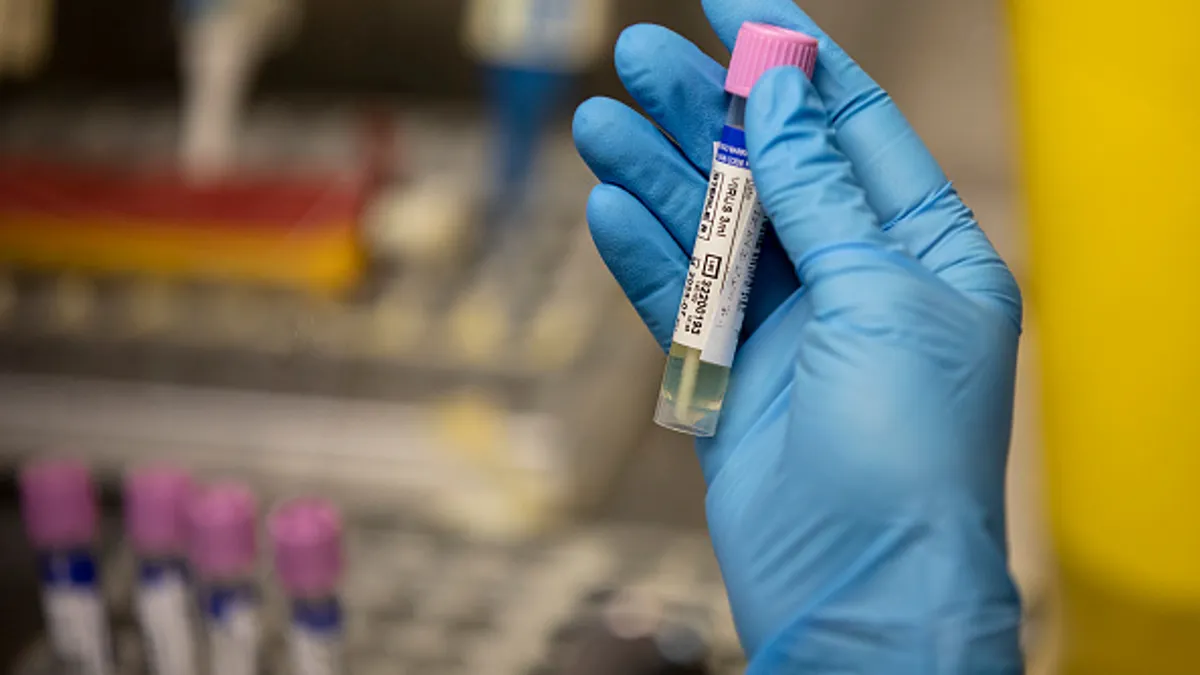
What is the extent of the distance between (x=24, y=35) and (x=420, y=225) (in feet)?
2.10

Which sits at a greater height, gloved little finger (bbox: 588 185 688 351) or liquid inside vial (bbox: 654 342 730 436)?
gloved little finger (bbox: 588 185 688 351)

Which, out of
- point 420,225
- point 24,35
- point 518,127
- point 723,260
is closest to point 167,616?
point 420,225

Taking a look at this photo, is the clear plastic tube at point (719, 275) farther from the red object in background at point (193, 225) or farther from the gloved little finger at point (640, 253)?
the red object in background at point (193, 225)

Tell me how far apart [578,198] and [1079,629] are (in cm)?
85

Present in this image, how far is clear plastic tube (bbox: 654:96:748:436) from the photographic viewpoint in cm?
70

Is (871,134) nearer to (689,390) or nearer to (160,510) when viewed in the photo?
(689,390)

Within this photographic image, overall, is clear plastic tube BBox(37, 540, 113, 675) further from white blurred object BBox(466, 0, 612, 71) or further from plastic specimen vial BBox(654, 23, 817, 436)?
white blurred object BBox(466, 0, 612, 71)

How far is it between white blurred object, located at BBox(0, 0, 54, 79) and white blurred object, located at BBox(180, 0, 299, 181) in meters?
0.20

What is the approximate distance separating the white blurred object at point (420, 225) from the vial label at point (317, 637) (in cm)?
53

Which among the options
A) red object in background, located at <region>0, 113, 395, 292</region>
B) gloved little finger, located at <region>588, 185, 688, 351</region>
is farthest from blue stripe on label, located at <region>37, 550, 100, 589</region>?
gloved little finger, located at <region>588, 185, 688, 351</region>

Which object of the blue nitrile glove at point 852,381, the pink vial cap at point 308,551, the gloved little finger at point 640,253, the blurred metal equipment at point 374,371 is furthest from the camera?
the blurred metal equipment at point 374,371

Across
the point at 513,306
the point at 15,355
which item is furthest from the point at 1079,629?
the point at 15,355

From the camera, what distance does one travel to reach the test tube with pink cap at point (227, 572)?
1.02 metres

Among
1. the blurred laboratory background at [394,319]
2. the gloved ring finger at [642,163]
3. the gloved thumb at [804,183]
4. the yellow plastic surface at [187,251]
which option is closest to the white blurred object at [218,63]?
the blurred laboratory background at [394,319]
